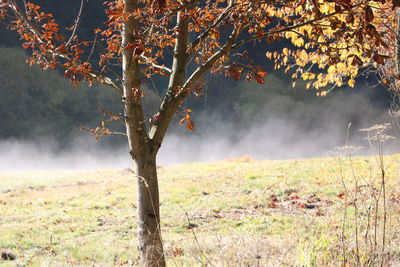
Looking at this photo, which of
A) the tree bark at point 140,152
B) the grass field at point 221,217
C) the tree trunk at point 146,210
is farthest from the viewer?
the tree trunk at point 146,210

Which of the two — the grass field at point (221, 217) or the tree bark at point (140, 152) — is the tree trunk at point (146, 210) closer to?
the tree bark at point (140, 152)

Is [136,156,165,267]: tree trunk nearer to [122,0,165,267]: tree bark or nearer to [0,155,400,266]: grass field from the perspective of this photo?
[122,0,165,267]: tree bark

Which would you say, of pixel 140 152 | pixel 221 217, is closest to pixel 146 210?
pixel 140 152

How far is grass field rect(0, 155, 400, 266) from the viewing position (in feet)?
13.3

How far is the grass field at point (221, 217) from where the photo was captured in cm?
407

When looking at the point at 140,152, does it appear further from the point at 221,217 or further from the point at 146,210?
the point at 221,217

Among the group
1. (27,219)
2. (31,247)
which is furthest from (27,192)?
(31,247)

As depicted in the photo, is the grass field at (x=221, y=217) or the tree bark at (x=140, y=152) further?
the tree bark at (x=140, y=152)

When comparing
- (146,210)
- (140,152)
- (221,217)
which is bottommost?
(221,217)

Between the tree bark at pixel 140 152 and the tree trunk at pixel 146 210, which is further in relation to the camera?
the tree trunk at pixel 146 210

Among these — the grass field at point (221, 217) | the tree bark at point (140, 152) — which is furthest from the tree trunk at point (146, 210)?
the grass field at point (221, 217)

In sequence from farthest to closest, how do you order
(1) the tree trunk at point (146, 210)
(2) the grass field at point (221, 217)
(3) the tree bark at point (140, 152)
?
(1) the tree trunk at point (146, 210) < (3) the tree bark at point (140, 152) < (2) the grass field at point (221, 217)

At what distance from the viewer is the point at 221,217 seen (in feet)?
31.5

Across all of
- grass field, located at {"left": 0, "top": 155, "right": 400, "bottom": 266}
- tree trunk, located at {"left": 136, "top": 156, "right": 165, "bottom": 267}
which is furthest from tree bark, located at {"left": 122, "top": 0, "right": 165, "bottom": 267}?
grass field, located at {"left": 0, "top": 155, "right": 400, "bottom": 266}
